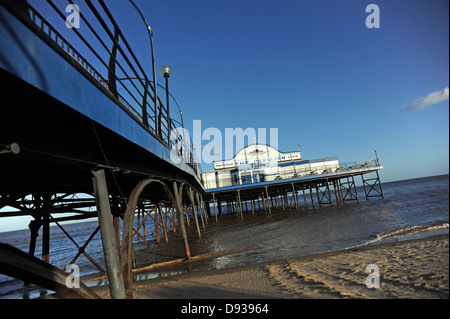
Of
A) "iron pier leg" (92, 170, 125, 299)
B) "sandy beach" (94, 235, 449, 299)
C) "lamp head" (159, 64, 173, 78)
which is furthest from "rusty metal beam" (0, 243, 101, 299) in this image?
"lamp head" (159, 64, 173, 78)

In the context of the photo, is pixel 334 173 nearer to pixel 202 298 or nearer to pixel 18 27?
pixel 202 298

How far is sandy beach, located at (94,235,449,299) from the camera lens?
450cm

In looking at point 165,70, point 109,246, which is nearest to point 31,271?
point 109,246

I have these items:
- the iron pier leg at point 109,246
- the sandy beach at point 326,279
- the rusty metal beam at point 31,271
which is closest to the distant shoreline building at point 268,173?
the sandy beach at point 326,279

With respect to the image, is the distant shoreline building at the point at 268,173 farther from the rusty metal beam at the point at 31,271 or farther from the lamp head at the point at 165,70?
the rusty metal beam at the point at 31,271

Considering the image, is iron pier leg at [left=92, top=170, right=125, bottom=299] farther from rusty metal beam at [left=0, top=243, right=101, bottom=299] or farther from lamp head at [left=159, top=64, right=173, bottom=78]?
lamp head at [left=159, top=64, right=173, bottom=78]

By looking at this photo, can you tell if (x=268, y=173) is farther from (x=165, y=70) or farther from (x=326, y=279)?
(x=326, y=279)

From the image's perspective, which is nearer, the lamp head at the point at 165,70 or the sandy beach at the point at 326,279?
the sandy beach at the point at 326,279


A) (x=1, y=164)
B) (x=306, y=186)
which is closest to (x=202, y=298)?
(x=1, y=164)

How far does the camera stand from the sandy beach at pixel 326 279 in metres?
4.50

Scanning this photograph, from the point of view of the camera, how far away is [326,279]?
215 inches
